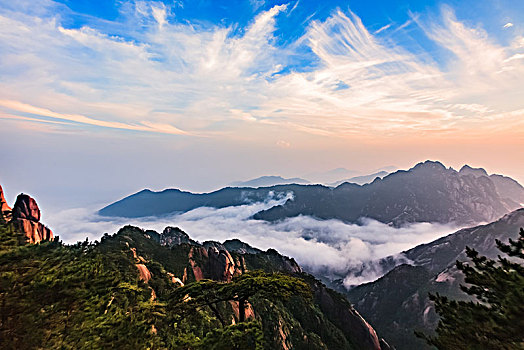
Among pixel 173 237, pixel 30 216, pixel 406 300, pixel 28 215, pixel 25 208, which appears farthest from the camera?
pixel 406 300

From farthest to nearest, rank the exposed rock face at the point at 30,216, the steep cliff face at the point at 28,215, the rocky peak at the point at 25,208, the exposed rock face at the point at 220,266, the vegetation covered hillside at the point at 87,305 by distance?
1. the exposed rock face at the point at 220,266
2. the rocky peak at the point at 25,208
3. the exposed rock face at the point at 30,216
4. the steep cliff face at the point at 28,215
5. the vegetation covered hillside at the point at 87,305

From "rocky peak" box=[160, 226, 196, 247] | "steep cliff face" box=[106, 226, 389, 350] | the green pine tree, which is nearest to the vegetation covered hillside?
the green pine tree

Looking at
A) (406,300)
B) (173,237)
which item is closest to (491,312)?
(173,237)

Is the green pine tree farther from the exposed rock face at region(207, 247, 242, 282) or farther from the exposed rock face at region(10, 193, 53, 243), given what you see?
the exposed rock face at region(207, 247, 242, 282)

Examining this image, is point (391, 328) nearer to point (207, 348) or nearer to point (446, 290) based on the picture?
point (446, 290)

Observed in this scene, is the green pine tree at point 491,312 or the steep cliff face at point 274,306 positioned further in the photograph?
the steep cliff face at point 274,306

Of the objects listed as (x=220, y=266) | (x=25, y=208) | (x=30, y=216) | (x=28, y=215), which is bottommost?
(x=220, y=266)

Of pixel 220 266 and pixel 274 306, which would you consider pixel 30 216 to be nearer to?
pixel 220 266

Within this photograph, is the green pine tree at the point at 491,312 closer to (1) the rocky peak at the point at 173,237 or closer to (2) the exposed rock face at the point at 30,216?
(2) the exposed rock face at the point at 30,216

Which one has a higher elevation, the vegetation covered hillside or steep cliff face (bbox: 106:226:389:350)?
the vegetation covered hillside

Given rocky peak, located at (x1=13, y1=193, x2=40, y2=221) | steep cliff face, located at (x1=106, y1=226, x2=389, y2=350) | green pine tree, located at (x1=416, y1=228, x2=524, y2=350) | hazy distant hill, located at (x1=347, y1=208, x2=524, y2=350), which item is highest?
rocky peak, located at (x1=13, y1=193, x2=40, y2=221)

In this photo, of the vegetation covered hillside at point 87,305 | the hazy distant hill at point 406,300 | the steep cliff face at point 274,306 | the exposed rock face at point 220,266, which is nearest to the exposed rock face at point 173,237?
the steep cliff face at point 274,306

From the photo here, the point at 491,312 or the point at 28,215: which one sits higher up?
the point at 28,215
